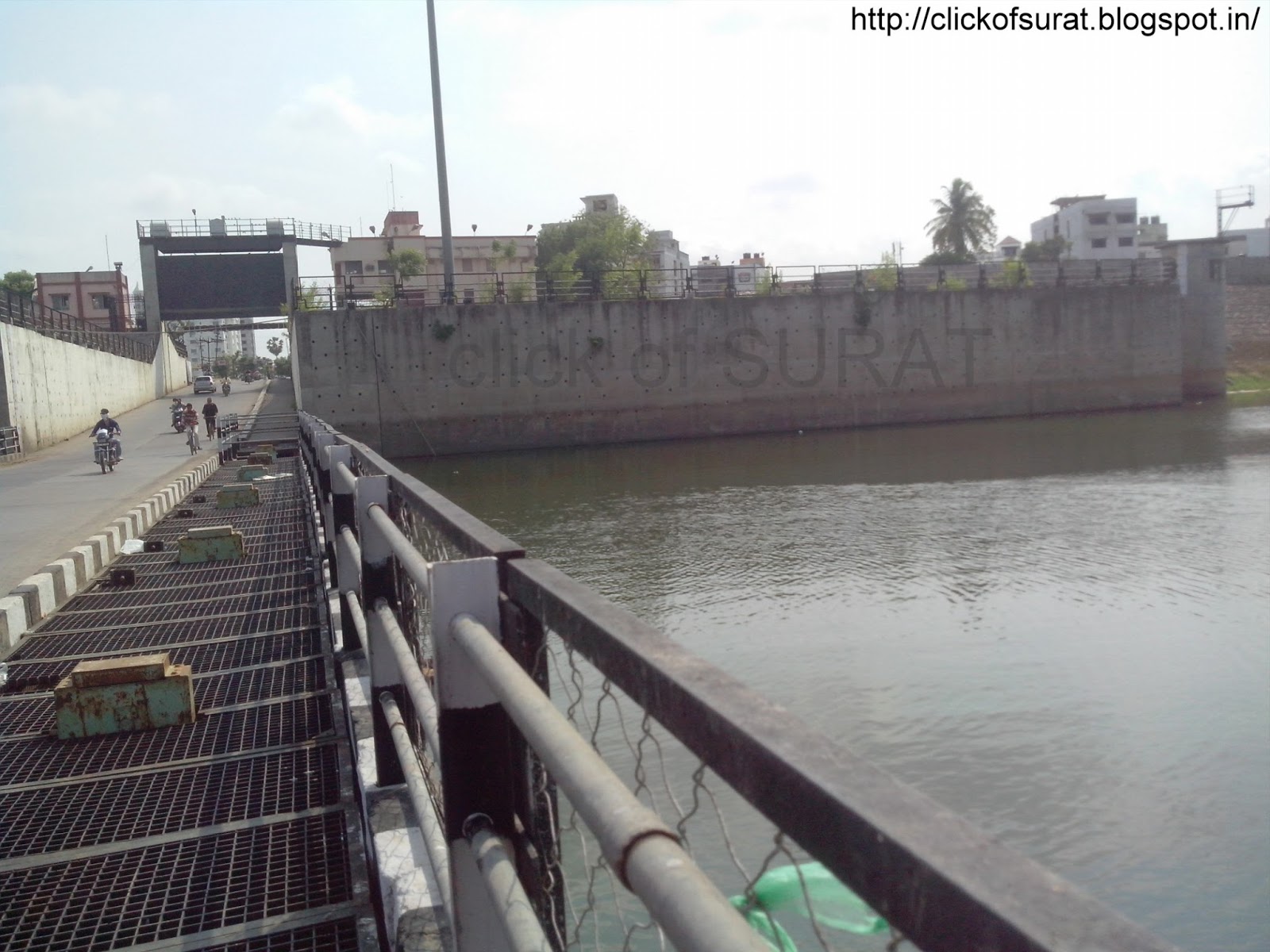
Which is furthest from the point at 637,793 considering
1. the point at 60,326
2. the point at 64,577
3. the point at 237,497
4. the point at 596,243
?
the point at 596,243

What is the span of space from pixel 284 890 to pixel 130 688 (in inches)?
63.8

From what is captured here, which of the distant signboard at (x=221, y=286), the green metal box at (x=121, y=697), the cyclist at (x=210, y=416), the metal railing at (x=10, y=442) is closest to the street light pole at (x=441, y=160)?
the cyclist at (x=210, y=416)

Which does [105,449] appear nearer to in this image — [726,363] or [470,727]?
[726,363]

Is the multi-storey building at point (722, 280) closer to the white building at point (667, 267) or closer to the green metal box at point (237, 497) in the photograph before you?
the white building at point (667, 267)

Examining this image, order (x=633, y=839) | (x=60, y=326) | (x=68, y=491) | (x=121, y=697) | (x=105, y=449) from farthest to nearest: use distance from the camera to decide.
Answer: (x=60, y=326) < (x=105, y=449) < (x=68, y=491) < (x=121, y=697) < (x=633, y=839)

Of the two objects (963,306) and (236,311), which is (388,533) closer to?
(963,306)

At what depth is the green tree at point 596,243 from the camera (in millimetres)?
54531

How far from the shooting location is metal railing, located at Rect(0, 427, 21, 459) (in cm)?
2158

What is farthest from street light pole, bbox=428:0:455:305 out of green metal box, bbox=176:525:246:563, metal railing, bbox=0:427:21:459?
green metal box, bbox=176:525:246:563

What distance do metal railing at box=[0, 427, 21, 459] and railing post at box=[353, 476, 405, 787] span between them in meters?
21.3

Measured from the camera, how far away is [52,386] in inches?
1020

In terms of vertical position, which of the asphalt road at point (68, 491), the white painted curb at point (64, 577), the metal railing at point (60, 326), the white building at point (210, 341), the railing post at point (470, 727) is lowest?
the asphalt road at point (68, 491)

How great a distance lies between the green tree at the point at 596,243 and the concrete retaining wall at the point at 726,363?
597 inches

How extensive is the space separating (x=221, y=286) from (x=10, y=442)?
40237mm
